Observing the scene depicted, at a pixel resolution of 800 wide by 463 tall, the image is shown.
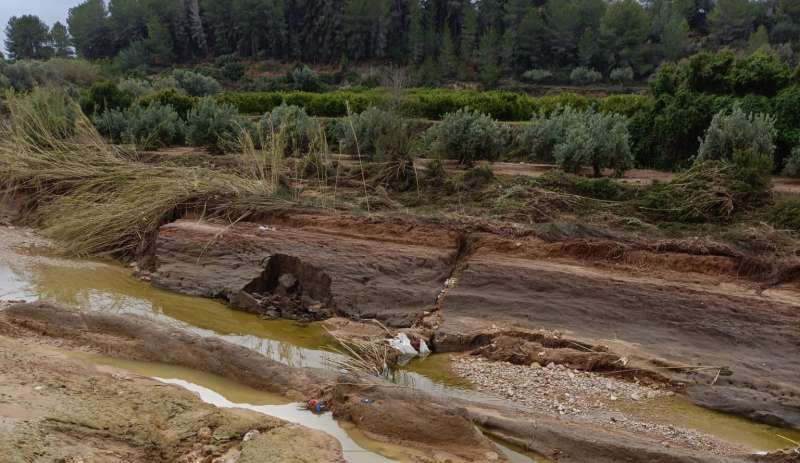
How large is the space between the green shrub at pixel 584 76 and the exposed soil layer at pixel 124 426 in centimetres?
3502

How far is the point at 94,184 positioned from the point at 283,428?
23.6 ft

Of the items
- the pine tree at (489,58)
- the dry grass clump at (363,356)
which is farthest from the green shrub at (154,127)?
the pine tree at (489,58)

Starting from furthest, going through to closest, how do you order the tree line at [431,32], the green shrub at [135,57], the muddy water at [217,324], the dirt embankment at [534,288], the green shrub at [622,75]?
the green shrub at [135,57]
the tree line at [431,32]
the green shrub at [622,75]
the dirt embankment at [534,288]
the muddy water at [217,324]

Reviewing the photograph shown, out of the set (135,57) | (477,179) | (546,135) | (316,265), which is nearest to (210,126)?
(477,179)

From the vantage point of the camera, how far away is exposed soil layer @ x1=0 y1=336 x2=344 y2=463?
12.9 feet

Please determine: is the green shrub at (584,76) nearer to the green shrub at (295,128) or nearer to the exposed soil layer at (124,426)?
the green shrub at (295,128)

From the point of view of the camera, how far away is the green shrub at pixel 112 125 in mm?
15133

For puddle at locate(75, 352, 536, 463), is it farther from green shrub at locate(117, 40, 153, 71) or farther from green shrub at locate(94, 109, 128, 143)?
green shrub at locate(117, 40, 153, 71)

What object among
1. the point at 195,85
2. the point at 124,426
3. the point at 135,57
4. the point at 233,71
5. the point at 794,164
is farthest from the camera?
the point at 135,57

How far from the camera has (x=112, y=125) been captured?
15.2 m

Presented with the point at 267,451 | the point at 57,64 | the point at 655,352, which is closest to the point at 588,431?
the point at 655,352

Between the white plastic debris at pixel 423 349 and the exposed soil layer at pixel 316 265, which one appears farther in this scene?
the exposed soil layer at pixel 316 265

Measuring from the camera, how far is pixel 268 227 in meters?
8.57

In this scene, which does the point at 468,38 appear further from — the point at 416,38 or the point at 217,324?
the point at 217,324
